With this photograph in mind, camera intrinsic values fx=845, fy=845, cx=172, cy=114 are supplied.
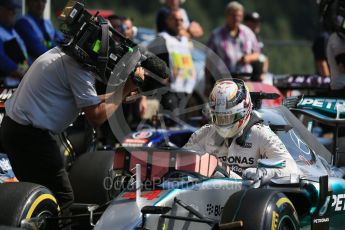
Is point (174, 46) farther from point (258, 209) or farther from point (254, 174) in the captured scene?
point (258, 209)

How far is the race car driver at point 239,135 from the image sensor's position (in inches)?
250

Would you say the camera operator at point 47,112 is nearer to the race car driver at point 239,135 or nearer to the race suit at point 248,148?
the race car driver at point 239,135

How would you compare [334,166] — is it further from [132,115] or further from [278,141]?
[132,115]

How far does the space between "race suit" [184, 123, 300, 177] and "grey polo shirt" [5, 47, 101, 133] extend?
3.66 feet

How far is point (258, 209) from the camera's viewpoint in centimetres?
534

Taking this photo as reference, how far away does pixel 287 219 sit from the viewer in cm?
561

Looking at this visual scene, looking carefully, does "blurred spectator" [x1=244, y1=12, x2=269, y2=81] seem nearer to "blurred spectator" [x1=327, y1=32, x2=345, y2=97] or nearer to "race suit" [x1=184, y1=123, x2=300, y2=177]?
"blurred spectator" [x1=327, y1=32, x2=345, y2=97]

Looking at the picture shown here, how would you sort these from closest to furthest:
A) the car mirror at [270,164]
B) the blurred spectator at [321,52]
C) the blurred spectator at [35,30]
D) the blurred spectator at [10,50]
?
the car mirror at [270,164], the blurred spectator at [10,50], the blurred spectator at [35,30], the blurred spectator at [321,52]

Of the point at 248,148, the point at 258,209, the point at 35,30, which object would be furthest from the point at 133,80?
the point at 35,30

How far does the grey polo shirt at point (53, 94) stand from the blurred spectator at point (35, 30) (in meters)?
4.67

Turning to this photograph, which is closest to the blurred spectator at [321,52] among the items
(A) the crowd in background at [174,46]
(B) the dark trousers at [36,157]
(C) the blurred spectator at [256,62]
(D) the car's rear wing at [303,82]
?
(A) the crowd in background at [174,46]

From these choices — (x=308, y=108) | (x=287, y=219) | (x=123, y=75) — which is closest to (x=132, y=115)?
(x=308, y=108)

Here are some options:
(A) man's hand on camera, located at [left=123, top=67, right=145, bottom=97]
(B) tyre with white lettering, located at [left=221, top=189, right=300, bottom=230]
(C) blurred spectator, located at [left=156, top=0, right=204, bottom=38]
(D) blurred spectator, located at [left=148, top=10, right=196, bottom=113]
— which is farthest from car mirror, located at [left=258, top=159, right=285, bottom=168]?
(C) blurred spectator, located at [left=156, top=0, right=204, bottom=38]

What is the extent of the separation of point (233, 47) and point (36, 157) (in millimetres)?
6209
